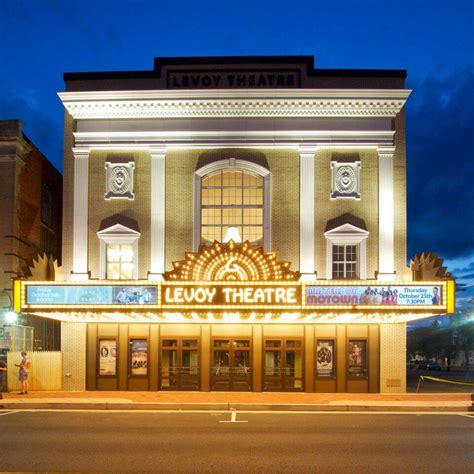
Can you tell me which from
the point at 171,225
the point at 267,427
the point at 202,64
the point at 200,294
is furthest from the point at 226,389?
the point at 202,64

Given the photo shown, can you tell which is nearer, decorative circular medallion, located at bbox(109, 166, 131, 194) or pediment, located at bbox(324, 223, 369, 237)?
pediment, located at bbox(324, 223, 369, 237)

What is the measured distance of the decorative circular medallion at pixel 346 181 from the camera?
28.3 metres

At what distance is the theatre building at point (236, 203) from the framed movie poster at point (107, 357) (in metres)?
0.06

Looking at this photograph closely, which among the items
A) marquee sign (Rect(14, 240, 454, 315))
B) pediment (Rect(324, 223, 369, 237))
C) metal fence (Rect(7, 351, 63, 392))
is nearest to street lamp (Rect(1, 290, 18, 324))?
metal fence (Rect(7, 351, 63, 392))

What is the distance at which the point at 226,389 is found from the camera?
27.8 metres

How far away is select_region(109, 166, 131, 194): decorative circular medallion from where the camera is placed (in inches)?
1127

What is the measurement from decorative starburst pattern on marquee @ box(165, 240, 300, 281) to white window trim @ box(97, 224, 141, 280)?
11.8ft

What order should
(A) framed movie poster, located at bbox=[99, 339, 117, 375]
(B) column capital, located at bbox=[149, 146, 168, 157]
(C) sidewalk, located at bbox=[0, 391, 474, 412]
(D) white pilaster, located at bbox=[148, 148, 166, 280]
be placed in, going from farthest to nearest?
(B) column capital, located at bbox=[149, 146, 168, 157] → (D) white pilaster, located at bbox=[148, 148, 166, 280] → (A) framed movie poster, located at bbox=[99, 339, 117, 375] → (C) sidewalk, located at bbox=[0, 391, 474, 412]

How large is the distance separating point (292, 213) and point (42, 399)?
12.1 metres

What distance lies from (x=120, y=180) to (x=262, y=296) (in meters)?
8.29

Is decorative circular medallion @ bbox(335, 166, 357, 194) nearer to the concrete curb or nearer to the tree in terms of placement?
the concrete curb

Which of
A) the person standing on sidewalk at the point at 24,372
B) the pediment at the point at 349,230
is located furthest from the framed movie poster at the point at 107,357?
the pediment at the point at 349,230

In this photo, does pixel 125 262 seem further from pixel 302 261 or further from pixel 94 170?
pixel 302 261

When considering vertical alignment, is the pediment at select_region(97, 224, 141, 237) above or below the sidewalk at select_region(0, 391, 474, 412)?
above
